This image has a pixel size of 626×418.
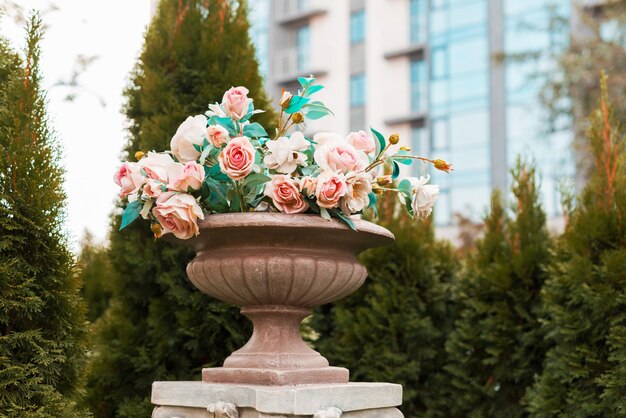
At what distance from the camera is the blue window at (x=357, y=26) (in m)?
22.9

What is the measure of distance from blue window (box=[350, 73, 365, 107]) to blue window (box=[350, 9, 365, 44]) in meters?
1.13

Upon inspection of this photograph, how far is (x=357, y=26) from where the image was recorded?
2303 centimetres

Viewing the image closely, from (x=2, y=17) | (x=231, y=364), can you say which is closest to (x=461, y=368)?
(x=231, y=364)

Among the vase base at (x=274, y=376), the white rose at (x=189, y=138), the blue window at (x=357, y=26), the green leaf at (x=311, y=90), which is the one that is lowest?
the vase base at (x=274, y=376)

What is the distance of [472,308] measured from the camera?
17.7 ft

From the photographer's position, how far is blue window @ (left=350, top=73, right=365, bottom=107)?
74.0 ft

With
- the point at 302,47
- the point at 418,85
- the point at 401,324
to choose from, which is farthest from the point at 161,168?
the point at 302,47

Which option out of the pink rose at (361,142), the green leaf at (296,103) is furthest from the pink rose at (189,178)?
the pink rose at (361,142)

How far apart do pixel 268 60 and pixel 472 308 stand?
797 inches

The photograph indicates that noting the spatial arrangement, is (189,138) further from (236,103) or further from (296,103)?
(296,103)

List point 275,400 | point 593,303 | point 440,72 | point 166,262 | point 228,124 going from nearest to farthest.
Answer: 1. point 275,400
2. point 228,124
3. point 593,303
4. point 166,262
5. point 440,72

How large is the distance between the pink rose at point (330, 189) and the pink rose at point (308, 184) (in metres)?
0.03

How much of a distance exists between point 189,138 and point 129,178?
0.97ft

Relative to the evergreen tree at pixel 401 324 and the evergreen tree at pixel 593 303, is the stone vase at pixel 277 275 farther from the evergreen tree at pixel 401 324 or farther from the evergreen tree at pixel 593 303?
the evergreen tree at pixel 401 324
